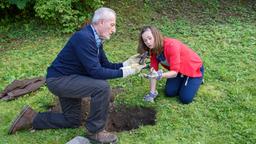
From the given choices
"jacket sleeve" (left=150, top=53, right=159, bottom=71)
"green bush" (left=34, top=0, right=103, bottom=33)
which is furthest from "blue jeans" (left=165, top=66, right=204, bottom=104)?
"green bush" (left=34, top=0, right=103, bottom=33)

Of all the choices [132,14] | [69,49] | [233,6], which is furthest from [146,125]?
[233,6]

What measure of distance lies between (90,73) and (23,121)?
1.10m

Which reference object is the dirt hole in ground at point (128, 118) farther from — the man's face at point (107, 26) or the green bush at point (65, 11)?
the green bush at point (65, 11)

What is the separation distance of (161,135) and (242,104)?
1.23m

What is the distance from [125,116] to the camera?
514cm

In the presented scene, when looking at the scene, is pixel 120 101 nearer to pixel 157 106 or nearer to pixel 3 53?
pixel 157 106

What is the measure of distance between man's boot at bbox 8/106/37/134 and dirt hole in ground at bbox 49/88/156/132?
0.49m

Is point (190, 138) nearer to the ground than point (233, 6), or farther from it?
nearer to the ground

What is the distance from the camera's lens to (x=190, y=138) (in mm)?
4672

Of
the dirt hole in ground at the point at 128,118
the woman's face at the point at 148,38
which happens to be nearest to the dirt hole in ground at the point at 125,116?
the dirt hole in ground at the point at 128,118

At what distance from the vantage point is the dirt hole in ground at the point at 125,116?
4984 mm

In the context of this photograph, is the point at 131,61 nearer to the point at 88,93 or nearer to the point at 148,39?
the point at 148,39

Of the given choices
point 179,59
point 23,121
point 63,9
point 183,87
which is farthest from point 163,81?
point 63,9

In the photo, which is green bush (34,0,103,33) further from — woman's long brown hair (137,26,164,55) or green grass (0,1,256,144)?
woman's long brown hair (137,26,164,55)
